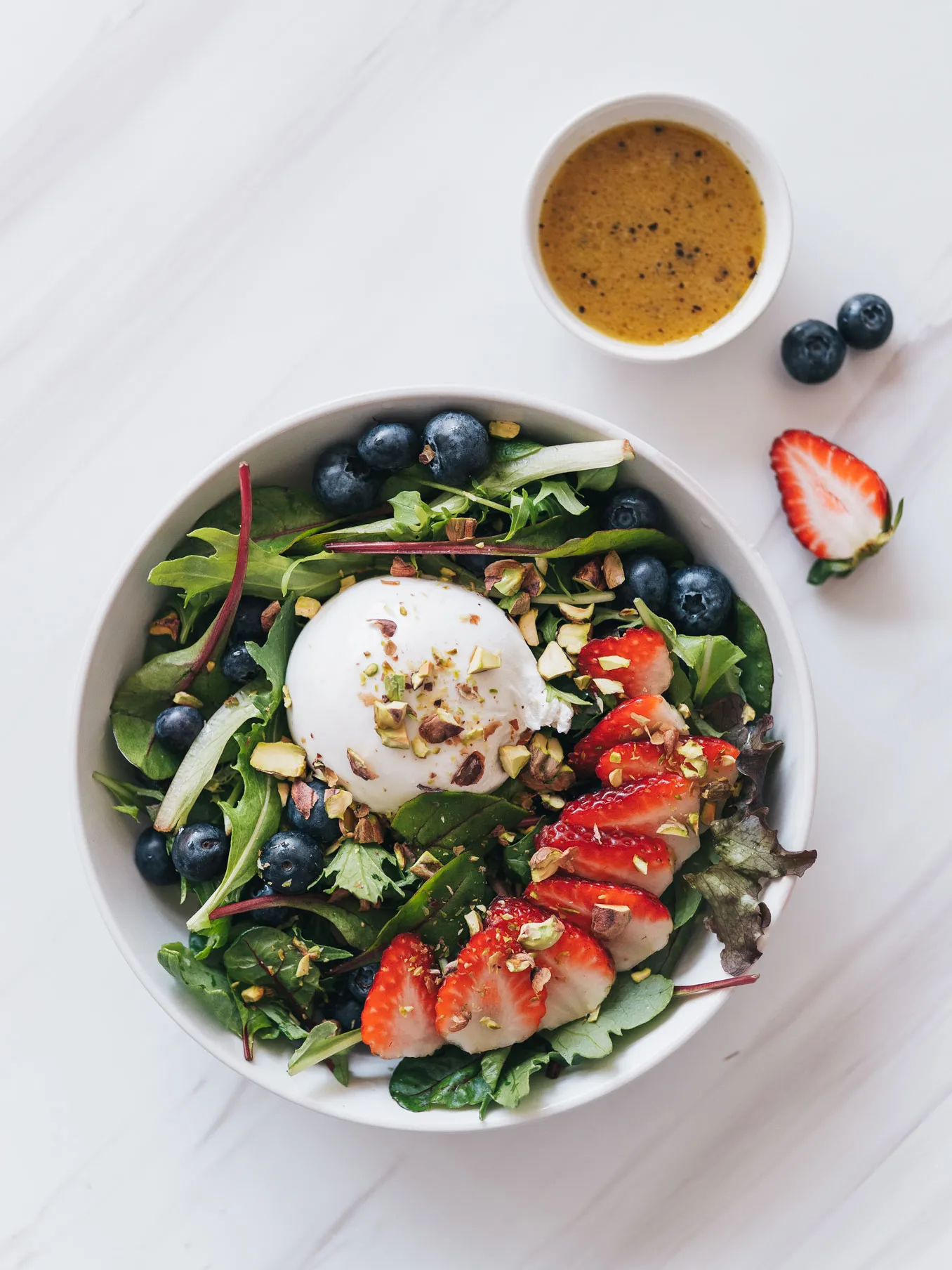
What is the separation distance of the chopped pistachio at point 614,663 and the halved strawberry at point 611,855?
0.74 ft

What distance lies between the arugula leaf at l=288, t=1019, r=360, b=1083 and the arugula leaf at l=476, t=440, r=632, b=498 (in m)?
0.79

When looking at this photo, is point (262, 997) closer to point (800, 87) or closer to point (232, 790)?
point (232, 790)

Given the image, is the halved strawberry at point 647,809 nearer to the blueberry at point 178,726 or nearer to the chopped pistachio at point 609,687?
the chopped pistachio at point 609,687

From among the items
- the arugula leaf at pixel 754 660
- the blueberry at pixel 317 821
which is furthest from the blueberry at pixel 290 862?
the arugula leaf at pixel 754 660

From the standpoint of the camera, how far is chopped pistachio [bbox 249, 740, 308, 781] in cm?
153

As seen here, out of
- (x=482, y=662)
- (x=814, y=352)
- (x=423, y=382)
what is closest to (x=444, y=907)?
(x=482, y=662)

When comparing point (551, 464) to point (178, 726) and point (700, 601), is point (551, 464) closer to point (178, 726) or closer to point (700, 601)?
point (700, 601)

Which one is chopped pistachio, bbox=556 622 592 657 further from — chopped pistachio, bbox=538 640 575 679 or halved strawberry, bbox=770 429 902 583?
halved strawberry, bbox=770 429 902 583

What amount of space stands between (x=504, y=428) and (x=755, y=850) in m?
0.69

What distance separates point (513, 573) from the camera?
1.55 metres

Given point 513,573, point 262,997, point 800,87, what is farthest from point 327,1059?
point 800,87

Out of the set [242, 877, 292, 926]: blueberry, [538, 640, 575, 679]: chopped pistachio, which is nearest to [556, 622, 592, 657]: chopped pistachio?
[538, 640, 575, 679]: chopped pistachio

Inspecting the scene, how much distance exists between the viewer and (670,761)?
1.50 meters

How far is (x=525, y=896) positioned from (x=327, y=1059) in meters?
0.38
